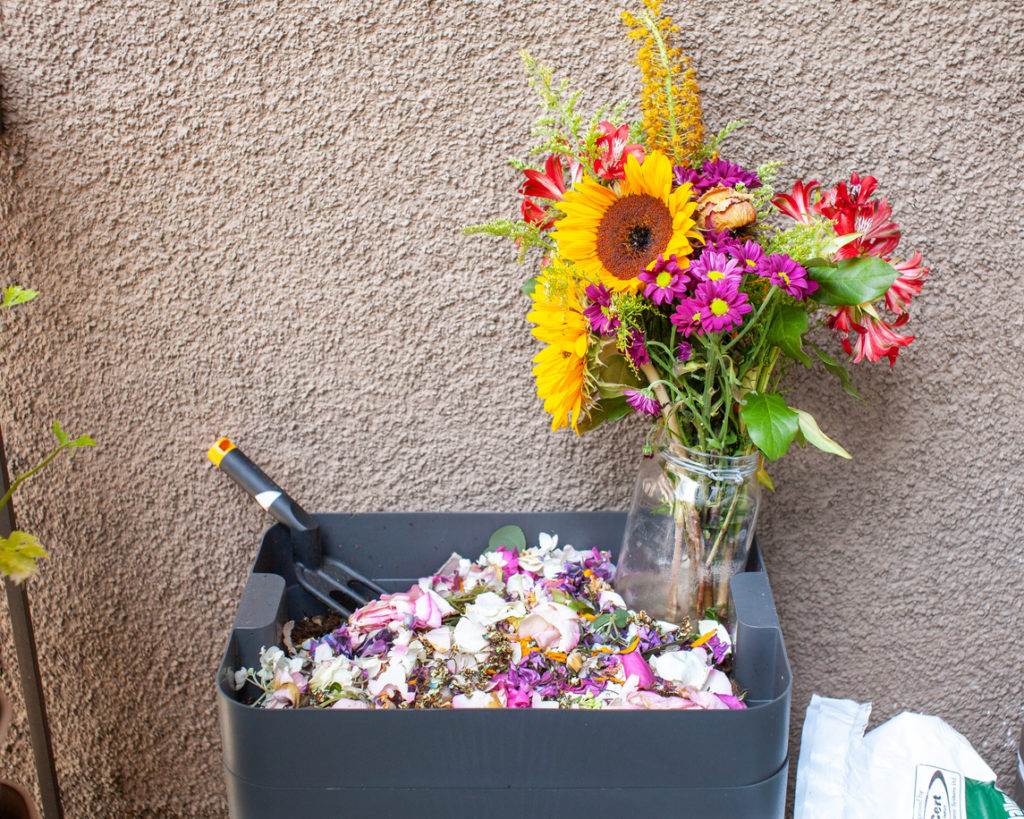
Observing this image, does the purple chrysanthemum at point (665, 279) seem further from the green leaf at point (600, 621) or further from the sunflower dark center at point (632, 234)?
the green leaf at point (600, 621)

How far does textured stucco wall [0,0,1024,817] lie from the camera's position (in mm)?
790

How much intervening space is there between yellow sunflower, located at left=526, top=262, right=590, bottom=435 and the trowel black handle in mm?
314

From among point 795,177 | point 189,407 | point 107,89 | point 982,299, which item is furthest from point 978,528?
point 107,89

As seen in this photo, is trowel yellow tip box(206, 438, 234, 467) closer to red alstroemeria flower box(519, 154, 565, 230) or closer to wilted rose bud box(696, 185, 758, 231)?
red alstroemeria flower box(519, 154, 565, 230)

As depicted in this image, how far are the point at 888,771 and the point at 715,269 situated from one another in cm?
66

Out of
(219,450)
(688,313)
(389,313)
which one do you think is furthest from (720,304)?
(219,450)

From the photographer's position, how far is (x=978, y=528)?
3.03 feet

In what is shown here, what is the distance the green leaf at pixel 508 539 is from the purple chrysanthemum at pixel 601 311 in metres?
0.30

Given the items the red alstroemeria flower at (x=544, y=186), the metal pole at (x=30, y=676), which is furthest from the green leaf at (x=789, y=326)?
the metal pole at (x=30, y=676)

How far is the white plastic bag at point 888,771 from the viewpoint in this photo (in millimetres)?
804

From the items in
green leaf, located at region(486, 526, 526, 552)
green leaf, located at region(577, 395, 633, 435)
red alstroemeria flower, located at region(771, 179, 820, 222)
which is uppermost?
red alstroemeria flower, located at region(771, 179, 820, 222)

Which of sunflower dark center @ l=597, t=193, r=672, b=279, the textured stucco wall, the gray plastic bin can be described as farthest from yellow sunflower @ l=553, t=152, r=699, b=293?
the gray plastic bin

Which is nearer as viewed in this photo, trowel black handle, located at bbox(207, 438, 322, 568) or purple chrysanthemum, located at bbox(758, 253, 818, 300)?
purple chrysanthemum, located at bbox(758, 253, 818, 300)

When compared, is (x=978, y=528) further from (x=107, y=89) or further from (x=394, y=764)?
(x=107, y=89)
